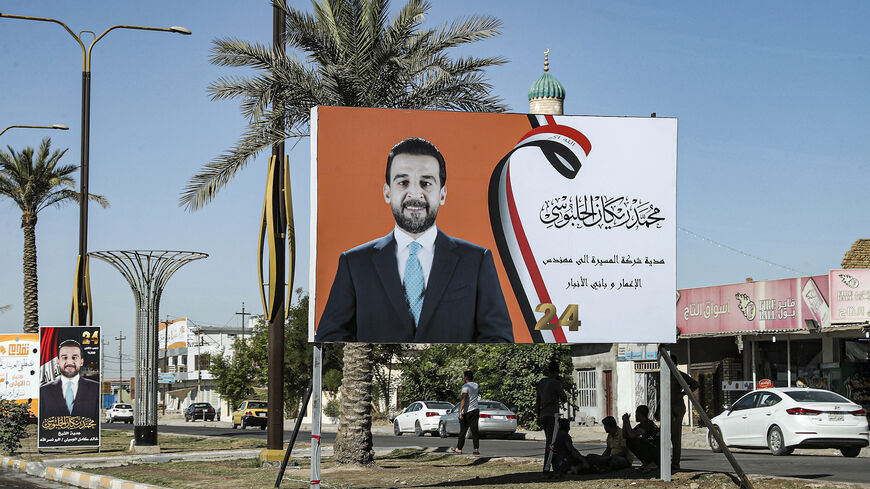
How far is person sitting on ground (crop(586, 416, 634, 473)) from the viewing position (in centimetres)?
1492

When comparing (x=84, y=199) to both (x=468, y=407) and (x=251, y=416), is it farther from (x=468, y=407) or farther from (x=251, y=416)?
(x=251, y=416)

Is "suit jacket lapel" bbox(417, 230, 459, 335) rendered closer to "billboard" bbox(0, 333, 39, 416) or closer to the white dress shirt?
the white dress shirt

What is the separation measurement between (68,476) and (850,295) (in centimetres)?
1982

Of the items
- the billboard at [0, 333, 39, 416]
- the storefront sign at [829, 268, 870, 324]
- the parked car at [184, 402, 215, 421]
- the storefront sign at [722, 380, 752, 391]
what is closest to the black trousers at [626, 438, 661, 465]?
the storefront sign at [829, 268, 870, 324]

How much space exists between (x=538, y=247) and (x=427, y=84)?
6385 millimetres

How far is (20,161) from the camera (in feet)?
134

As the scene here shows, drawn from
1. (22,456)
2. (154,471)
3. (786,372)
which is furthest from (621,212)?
(786,372)

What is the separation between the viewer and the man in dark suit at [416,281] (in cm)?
1352

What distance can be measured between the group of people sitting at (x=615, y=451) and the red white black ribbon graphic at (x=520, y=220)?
1856mm

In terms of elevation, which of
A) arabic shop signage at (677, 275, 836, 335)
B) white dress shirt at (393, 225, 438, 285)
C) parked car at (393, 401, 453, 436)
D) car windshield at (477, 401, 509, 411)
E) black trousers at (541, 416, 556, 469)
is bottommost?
parked car at (393, 401, 453, 436)

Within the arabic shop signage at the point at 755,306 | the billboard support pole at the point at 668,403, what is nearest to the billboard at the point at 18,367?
the arabic shop signage at the point at 755,306

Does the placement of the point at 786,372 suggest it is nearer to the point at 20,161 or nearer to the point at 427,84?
the point at 427,84

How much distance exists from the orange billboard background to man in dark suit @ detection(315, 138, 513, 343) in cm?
11

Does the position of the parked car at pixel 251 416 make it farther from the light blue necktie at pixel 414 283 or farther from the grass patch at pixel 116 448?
the light blue necktie at pixel 414 283
